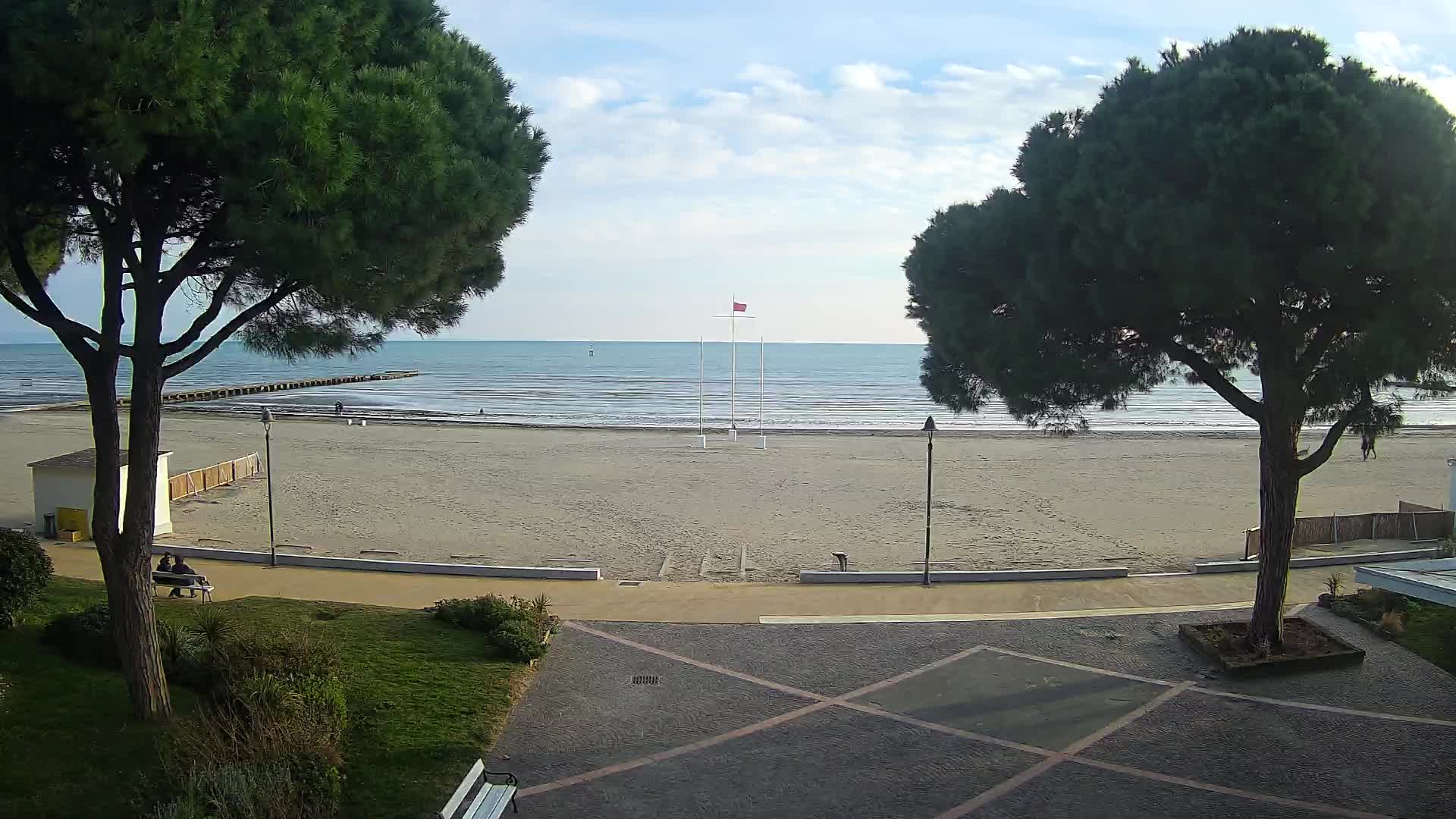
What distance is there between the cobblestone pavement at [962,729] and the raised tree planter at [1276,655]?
190mm

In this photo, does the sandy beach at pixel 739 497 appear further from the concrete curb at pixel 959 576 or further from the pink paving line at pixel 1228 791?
the pink paving line at pixel 1228 791

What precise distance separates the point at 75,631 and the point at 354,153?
20.2 ft

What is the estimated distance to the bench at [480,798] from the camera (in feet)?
22.8

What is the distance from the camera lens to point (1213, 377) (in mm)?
12133

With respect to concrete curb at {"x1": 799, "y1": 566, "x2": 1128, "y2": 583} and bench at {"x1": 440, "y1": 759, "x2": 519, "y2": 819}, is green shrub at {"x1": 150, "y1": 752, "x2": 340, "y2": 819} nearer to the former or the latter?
bench at {"x1": 440, "y1": 759, "x2": 519, "y2": 819}

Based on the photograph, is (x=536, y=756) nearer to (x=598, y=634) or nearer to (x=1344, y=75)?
(x=598, y=634)

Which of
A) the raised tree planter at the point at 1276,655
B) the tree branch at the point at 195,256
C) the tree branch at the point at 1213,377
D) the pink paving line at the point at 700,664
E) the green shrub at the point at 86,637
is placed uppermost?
the tree branch at the point at 195,256

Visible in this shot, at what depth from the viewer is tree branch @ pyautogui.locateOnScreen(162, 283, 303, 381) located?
8.01 m

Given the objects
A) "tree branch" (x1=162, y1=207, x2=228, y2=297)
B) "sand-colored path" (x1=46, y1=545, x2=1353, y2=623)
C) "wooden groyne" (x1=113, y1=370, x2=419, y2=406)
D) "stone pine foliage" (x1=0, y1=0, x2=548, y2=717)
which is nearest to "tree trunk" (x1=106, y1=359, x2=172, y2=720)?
"stone pine foliage" (x1=0, y1=0, x2=548, y2=717)

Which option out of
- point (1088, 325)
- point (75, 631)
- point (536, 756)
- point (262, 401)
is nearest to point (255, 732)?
point (536, 756)

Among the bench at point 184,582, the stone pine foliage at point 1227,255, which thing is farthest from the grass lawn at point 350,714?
the stone pine foliage at point 1227,255

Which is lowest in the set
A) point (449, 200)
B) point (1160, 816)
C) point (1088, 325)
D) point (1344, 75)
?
point (1160, 816)

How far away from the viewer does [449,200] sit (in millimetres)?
7805

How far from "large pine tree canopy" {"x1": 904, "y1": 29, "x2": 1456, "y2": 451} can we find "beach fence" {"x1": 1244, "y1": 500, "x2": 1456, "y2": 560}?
10.5m
